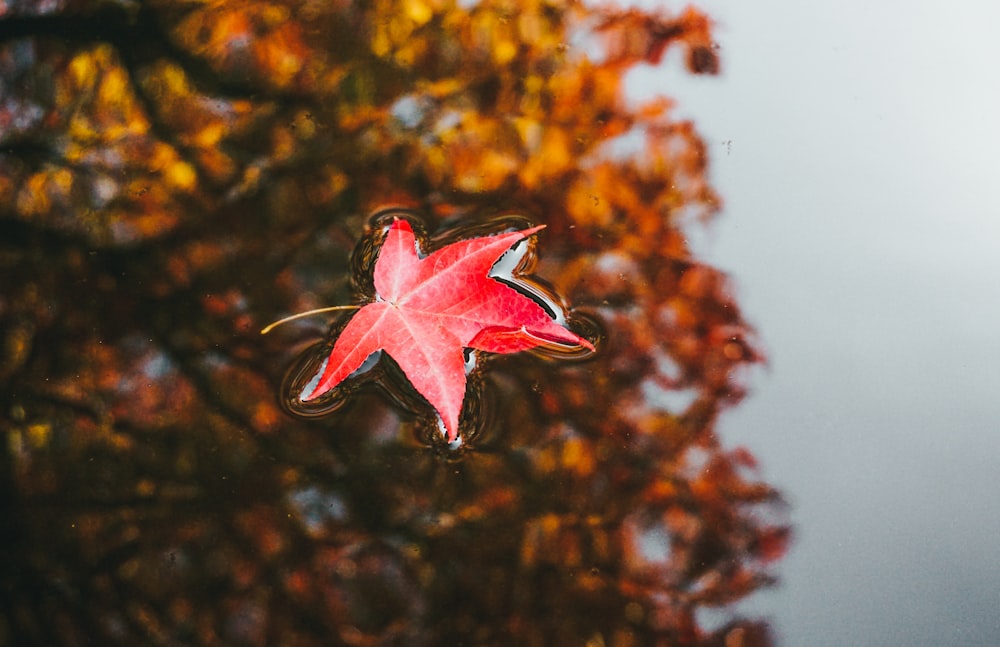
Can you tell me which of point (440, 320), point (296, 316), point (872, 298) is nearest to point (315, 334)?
point (296, 316)

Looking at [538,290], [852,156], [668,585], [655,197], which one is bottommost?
[668,585]

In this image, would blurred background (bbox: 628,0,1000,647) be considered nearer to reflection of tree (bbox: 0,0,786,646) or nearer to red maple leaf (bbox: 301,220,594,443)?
reflection of tree (bbox: 0,0,786,646)

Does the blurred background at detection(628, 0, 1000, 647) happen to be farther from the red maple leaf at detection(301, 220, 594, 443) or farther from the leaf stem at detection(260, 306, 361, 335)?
the leaf stem at detection(260, 306, 361, 335)

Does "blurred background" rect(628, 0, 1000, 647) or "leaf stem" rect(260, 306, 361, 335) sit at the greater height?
"blurred background" rect(628, 0, 1000, 647)

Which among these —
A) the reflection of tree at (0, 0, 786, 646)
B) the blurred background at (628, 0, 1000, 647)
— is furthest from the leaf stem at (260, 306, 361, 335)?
the blurred background at (628, 0, 1000, 647)

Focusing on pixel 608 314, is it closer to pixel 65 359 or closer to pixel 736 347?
pixel 736 347

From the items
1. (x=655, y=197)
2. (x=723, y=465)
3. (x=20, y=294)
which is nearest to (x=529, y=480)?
Result: (x=723, y=465)
